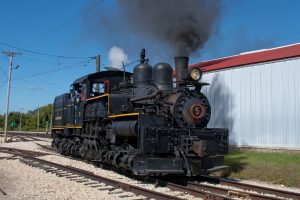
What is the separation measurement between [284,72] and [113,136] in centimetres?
987

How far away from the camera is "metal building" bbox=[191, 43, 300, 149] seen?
17922mm

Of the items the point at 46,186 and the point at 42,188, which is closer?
the point at 42,188

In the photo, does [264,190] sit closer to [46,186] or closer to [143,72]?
[143,72]

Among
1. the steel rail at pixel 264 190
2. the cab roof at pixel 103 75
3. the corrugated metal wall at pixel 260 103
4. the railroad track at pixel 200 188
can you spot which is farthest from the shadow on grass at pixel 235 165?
the cab roof at pixel 103 75

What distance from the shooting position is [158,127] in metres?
10.5

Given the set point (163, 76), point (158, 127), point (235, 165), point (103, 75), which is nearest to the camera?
point (158, 127)

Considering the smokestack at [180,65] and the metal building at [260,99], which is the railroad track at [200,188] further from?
Result: the metal building at [260,99]

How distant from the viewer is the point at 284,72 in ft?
60.1

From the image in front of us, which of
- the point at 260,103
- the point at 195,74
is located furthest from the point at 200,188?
the point at 260,103

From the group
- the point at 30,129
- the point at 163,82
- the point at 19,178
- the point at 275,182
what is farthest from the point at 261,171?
the point at 30,129

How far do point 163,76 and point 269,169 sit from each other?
4733mm

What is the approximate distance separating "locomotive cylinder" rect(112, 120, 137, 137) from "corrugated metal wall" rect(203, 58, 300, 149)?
9383mm

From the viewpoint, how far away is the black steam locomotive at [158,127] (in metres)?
10.3

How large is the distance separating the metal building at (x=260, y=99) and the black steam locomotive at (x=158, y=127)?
7669 mm
